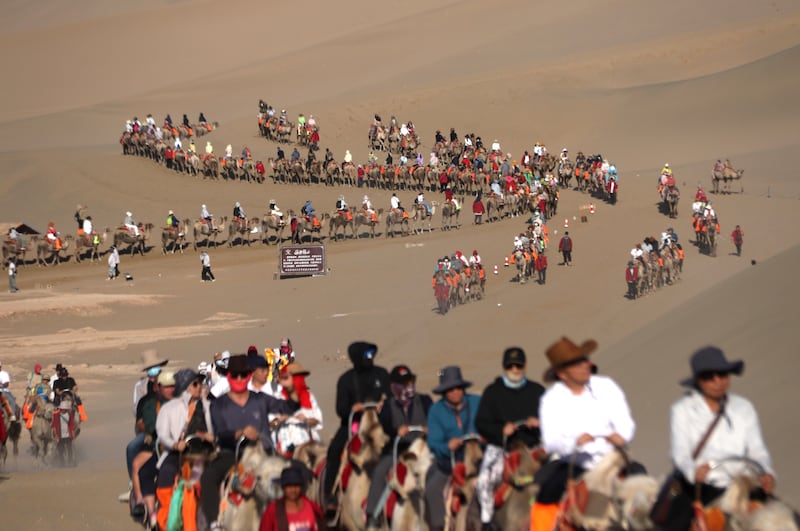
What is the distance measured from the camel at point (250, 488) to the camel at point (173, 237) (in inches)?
1420

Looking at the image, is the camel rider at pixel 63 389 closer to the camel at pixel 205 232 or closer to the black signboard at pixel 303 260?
the black signboard at pixel 303 260

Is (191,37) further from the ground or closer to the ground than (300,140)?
further from the ground

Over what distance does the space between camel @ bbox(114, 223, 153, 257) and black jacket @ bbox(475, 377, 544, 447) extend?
38.1 meters

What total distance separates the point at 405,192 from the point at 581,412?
152 feet

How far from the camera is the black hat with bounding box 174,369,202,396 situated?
47.2ft

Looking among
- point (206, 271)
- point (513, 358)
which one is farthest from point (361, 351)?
point (206, 271)

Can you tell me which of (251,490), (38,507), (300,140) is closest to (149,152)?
(300,140)

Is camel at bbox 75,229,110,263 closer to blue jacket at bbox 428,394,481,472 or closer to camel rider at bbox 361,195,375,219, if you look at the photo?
camel rider at bbox 361,195,375,219

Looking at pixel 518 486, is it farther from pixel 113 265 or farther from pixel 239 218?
pixel 239 218

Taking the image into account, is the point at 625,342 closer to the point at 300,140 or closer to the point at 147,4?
the point at 300,140

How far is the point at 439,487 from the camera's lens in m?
11.1

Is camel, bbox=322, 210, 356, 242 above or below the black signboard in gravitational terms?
above

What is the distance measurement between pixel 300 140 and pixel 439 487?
53.1 m

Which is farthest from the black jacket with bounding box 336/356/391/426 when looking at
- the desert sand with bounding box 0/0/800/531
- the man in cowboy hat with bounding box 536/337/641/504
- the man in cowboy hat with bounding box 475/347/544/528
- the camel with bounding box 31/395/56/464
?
the camel with bounding box 31/395/56/464
